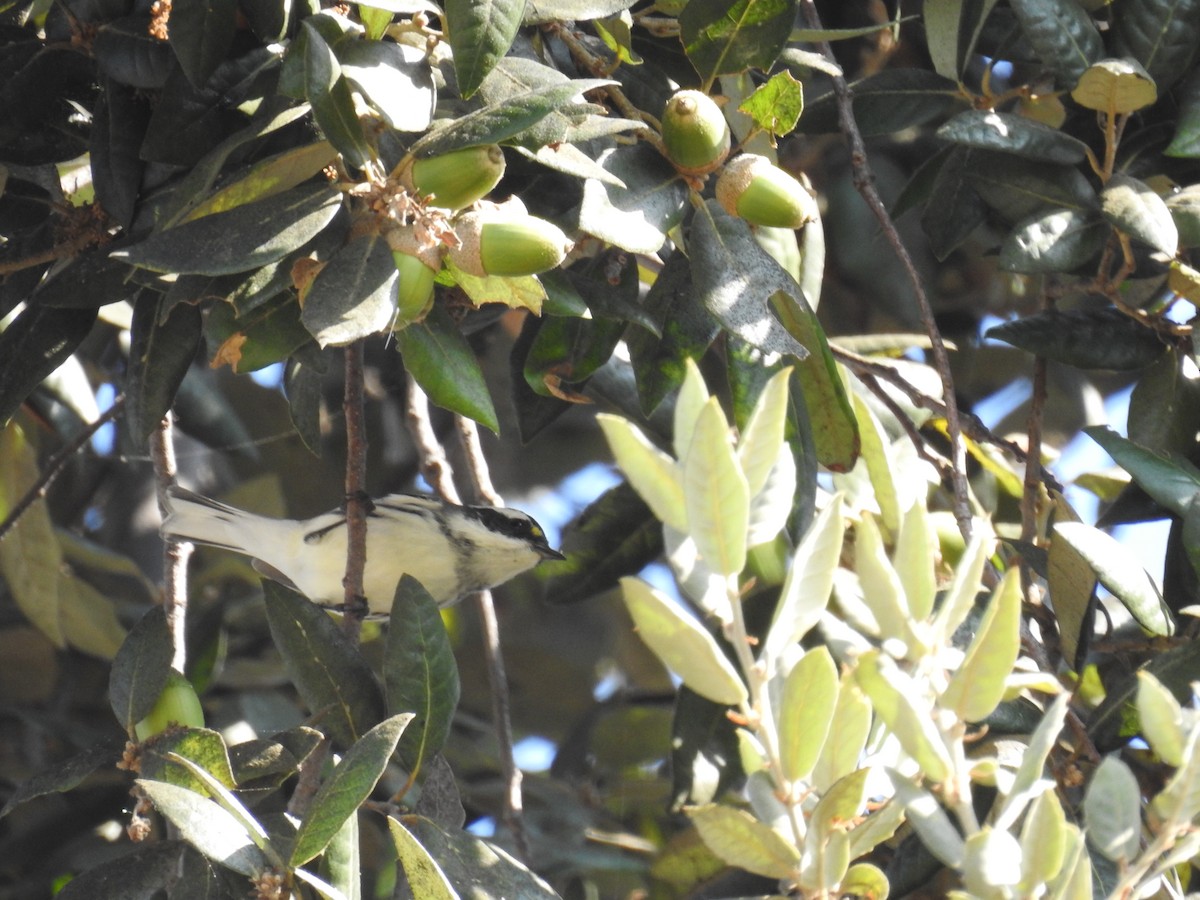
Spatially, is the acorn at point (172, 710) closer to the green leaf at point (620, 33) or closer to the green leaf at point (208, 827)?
the green leaf at point (208, 827)

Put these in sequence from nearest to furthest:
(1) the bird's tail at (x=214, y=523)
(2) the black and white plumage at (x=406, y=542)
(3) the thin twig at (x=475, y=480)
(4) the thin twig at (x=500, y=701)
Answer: (4) the thin twig at (x=500, y=701)
(3) the thin twig at (x=475, y=480)
(1) the bird's tail at (x=214, y=523)
(2) the black and white plumage at (x=406, y=542)

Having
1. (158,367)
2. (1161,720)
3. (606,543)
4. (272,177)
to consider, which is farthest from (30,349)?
(1161,720)

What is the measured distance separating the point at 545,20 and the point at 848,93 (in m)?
0.68

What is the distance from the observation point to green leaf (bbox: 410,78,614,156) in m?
1.25

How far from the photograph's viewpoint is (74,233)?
171 centimetres

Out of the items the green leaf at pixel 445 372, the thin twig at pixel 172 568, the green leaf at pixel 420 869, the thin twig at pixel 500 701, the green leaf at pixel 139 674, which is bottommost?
the thin twig at pixel 500 701

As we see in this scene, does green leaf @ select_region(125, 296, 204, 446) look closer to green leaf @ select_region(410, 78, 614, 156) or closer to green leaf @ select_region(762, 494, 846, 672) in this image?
green leaf @ select_region(410, 78, 614, 156)

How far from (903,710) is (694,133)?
2.66ft

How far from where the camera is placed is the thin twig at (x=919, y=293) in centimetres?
159

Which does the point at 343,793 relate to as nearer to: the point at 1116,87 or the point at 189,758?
the point at 189,758

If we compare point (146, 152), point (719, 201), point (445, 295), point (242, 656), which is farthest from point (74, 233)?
point (242, 656)

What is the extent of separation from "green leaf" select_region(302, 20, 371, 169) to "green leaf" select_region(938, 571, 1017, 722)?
2.45ft

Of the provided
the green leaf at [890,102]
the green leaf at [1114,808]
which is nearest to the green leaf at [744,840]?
the green leaf at [1114,808]

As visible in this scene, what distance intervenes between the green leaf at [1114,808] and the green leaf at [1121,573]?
24.2 inches
